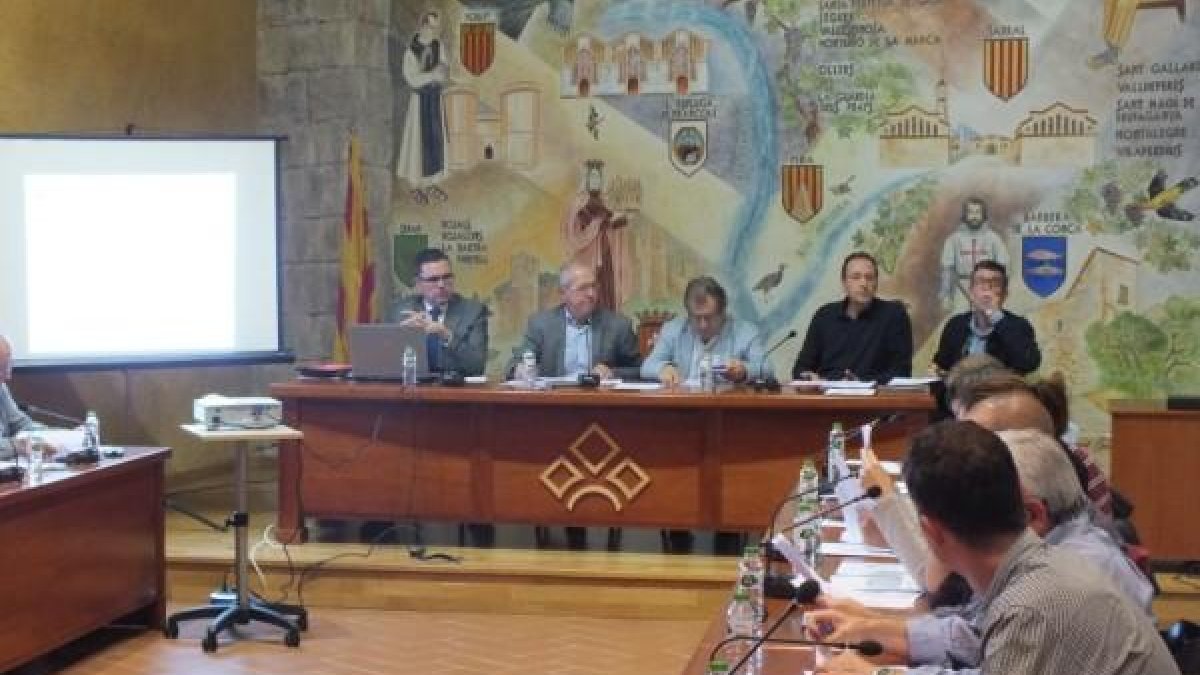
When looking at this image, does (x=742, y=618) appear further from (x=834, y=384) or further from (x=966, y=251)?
(x=966, y=251)

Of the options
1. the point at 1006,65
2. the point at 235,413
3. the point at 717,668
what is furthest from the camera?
the point at 1006,65

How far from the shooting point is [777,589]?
3248mm

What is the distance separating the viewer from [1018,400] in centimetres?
342

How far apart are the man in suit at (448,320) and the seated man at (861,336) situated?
1.52 m

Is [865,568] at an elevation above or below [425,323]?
below

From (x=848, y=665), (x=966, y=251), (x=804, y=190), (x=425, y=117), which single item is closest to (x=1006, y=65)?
(x=966, y=251)

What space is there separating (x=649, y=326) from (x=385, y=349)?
2289mm

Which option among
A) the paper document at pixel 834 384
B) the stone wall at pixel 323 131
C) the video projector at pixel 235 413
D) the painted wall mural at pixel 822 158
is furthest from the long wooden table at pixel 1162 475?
the stone wall at pixel 323 131

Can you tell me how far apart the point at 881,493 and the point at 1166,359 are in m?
5.06

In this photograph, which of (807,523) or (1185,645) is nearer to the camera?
(1185,645)

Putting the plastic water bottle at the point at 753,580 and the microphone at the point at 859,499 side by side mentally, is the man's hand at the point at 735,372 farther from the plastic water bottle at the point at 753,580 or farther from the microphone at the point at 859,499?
the plastic water bottle at the point at 753,580

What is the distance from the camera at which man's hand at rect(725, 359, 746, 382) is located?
21.0ft

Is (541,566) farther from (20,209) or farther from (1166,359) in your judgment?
(1166,359)

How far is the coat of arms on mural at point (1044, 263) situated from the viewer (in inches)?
313
